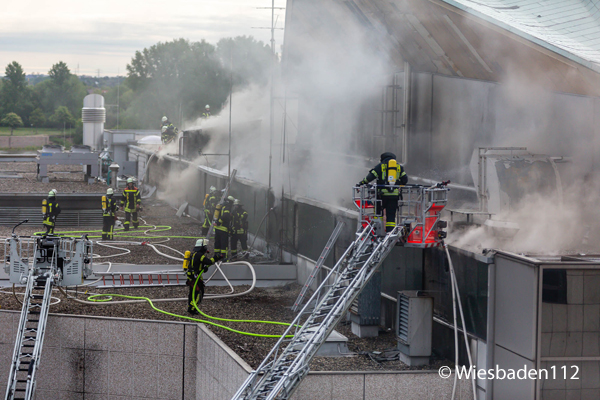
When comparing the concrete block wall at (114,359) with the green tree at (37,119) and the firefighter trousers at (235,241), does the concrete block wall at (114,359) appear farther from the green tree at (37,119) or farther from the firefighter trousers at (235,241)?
the green tree at (37,119)

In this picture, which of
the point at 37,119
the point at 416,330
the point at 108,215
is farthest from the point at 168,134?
the point at 37,119

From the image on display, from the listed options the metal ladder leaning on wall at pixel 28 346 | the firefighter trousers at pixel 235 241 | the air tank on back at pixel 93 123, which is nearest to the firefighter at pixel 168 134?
the air tank on back at pixel 93 123

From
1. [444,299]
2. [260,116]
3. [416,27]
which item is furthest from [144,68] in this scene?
[444,299]

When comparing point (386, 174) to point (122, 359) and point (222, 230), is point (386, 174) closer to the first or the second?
point (122, 359)

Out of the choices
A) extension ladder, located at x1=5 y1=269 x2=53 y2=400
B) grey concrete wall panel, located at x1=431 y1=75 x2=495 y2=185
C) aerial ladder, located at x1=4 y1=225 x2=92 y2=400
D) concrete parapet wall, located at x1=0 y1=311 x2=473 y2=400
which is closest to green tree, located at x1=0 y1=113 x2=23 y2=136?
grey concrete wall panel, located at x1=431 y1=75 x2=495 y2=185

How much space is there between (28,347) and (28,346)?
268 millimetres

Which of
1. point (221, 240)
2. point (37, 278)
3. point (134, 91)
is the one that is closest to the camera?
point (37, 278)

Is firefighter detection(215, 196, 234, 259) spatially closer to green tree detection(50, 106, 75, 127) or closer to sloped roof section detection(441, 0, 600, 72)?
sloped roof section detection(441, 0, 600, 72)

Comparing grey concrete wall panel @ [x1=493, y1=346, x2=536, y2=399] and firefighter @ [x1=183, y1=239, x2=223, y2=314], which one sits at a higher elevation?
firefighter @ [x1=183, y1=239, x2=223, y2=314]

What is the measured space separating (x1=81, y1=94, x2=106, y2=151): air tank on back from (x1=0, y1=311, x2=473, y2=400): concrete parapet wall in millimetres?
34261

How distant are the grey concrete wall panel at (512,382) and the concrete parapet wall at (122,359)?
3518 millimetres

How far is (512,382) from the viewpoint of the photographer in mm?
8062

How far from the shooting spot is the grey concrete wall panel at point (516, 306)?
7777 millimetres

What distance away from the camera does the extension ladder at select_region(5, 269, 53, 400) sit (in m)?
9.71
